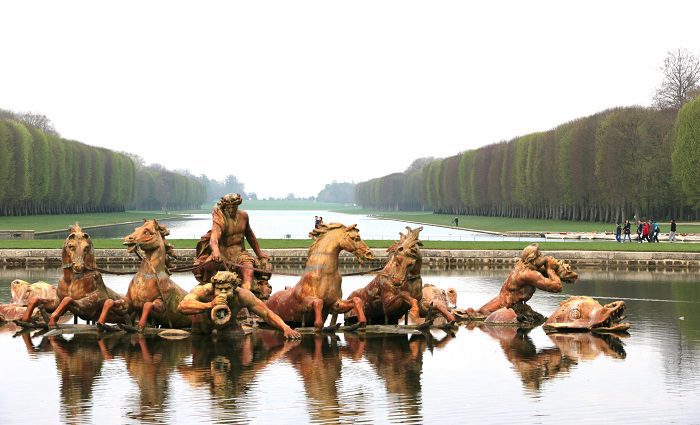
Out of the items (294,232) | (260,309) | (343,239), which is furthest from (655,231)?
(260,309)

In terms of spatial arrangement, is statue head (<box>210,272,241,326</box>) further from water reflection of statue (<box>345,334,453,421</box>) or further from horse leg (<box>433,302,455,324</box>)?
horse leg (<box>433,302,455,324</box>)

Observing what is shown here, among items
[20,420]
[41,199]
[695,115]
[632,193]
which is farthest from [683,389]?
[41,199]

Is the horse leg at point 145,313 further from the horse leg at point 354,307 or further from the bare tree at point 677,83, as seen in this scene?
the bare tree at point 677,83

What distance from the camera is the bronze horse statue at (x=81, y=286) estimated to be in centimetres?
1495

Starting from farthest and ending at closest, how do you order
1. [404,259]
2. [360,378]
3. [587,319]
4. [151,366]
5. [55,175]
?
[55,175], [587,319], [404,259], [151,366], [360,378]

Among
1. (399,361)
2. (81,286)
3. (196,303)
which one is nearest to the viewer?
(399,361)

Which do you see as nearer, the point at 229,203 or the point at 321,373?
the point at 321,373

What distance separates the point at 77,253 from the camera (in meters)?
14.9

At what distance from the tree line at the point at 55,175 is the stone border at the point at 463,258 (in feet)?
150

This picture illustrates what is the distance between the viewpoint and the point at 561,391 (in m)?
11.2

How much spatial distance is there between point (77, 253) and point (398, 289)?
4.60 metres

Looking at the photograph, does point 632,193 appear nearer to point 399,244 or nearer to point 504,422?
point 399,244

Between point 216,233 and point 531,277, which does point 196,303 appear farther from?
point 531,277

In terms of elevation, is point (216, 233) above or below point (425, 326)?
above
